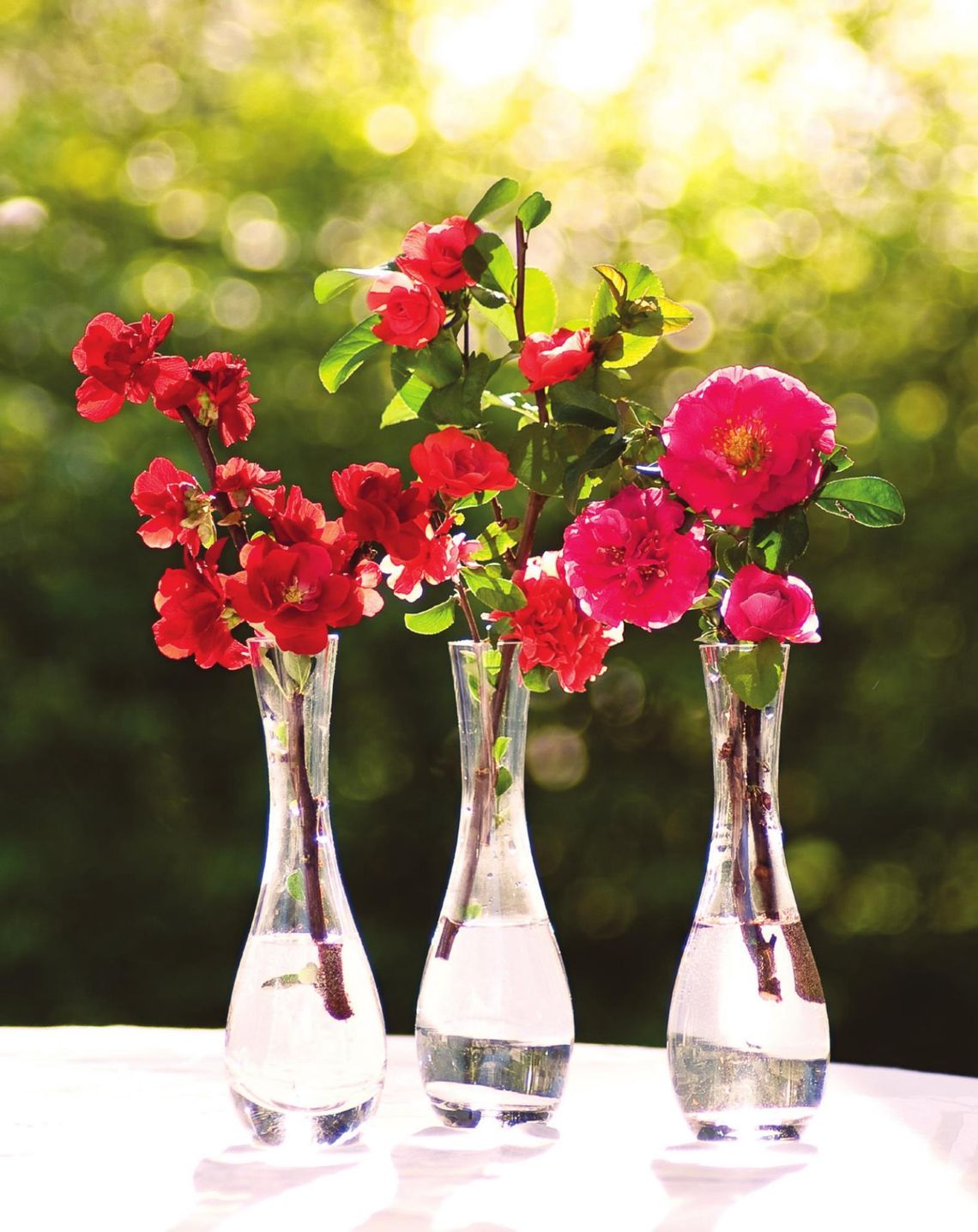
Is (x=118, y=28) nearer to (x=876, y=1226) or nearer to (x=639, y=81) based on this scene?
(x=639, y=81)

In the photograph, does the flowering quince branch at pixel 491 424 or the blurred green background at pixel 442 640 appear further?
the blurred green background at pixel 442 640

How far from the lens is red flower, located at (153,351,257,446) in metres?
1.09

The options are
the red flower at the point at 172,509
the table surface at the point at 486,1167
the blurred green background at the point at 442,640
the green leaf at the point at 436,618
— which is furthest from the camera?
the blurred green background at the point at 442,640

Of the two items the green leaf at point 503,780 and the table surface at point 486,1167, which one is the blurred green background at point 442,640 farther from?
the green leaf at point 503,780

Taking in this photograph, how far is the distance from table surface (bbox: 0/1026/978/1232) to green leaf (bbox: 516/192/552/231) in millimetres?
636

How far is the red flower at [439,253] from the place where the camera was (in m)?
1.08

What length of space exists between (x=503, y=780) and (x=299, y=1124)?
269mm

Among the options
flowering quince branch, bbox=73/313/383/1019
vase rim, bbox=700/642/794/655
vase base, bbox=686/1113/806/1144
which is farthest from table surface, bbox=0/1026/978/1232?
vase rim, bbox=700/642/794/655

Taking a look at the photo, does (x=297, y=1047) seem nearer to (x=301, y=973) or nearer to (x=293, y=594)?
(x=301, y=973)

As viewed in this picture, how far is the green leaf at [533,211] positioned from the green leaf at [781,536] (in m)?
0.26

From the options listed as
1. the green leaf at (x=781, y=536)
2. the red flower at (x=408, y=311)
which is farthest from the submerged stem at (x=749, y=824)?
the red flower at (x=408, y=311)

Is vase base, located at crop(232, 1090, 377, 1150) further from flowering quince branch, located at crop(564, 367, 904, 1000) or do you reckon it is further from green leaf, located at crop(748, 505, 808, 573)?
green leaf, located at crop(748, 505, 808, 573)

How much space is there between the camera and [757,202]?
2795 millimetres

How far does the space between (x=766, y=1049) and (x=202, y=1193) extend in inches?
15.0
